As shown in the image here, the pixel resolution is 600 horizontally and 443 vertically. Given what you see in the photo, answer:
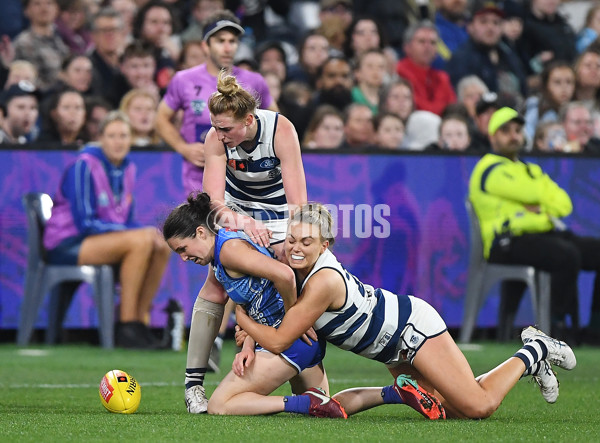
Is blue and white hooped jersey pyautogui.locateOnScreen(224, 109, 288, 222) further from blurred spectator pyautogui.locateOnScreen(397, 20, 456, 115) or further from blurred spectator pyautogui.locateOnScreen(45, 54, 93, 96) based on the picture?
blurred spectator pyautogui.locateOnScreen(397, 20, 456, 115)

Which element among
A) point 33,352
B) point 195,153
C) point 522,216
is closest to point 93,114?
point 33,352

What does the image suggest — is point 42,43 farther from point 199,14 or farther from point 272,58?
point 272,58

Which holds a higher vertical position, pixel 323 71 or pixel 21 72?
pixel 323 71

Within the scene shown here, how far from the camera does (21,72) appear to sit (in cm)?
1167

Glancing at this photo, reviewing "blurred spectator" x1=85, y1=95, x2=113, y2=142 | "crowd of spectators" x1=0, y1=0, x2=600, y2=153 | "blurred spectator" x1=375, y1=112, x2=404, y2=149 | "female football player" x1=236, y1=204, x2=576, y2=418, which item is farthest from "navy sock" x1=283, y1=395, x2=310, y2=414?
"blurred spectator" x1=375, y1=112, x2=404, y2=149

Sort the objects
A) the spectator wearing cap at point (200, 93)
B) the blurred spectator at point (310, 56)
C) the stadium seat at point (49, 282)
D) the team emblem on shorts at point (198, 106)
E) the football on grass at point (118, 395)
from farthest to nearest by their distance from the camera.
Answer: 1. the blurred spectator at point (310, 56)
2. the stadium seat at point (49, 282)
3. the team emblem on shorts at point (198, 106)
4. the spectator wearing cap at point (200, 93)
5. the football on grass at point (118, 395)

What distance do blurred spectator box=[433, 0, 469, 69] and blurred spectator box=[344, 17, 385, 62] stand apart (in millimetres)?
1360

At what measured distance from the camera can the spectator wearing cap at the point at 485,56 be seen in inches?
555

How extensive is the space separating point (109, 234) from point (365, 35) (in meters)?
4.68

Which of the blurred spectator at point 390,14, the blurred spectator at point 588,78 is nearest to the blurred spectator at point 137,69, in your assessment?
the blurred spectator at point 390,14

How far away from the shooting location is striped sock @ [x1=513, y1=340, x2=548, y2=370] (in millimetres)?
6254

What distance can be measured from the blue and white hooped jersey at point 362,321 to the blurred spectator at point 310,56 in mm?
7425

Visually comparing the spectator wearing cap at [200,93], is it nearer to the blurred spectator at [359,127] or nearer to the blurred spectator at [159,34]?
the blurred spectator at [359,127]

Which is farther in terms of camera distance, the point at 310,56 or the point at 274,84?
the point at 310,56
